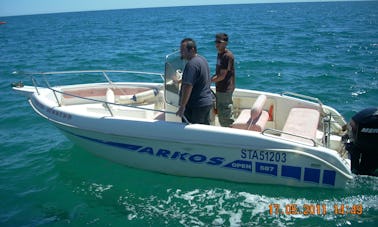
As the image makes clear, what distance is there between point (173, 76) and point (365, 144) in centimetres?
272

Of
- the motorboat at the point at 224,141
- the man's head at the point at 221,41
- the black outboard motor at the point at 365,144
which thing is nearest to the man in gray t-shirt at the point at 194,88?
the motorboat at the point at 224,141

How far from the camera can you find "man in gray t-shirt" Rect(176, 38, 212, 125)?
4.10 metres

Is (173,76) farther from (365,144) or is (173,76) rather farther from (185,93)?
(365,144)

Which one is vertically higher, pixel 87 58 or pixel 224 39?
pixel 224 39

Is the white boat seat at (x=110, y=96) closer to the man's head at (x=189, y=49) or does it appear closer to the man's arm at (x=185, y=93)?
the man's arm at (x=185, y=93)

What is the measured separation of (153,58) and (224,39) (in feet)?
45.2

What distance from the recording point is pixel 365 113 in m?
4.22

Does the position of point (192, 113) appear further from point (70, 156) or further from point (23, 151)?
point (23, 151)

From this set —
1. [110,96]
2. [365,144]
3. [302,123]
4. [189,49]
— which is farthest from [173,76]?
[365,144]

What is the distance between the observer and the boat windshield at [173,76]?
495 centimetres

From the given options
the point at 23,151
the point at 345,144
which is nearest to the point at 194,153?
the point at 345,144

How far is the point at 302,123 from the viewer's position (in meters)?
4.81

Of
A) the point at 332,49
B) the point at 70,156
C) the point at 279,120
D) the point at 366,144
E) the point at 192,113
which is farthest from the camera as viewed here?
the point at 332,49

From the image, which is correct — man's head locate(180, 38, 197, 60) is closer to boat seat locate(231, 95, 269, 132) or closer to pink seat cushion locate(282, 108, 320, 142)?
boat seat locate(231, 95, 269, 132)
